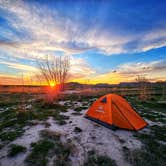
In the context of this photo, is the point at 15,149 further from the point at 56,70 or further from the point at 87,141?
the point at 56,70

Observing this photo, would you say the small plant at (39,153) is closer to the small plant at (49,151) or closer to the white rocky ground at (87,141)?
the small plant at (49,151)

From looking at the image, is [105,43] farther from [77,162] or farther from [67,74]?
[67,74]

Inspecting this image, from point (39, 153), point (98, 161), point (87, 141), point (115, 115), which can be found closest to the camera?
point (98, 161)

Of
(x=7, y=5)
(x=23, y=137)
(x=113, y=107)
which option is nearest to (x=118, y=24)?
(x=113, y=107)

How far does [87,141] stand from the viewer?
126 inches

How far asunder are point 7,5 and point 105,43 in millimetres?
7159

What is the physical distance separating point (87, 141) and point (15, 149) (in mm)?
1968

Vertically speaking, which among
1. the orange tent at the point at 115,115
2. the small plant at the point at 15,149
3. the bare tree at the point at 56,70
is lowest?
the small plant at the point at 15,149

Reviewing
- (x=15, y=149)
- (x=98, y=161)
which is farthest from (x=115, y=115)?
(x=15, y=149)

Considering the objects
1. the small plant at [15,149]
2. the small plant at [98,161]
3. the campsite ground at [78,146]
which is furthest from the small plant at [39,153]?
the small plant at [98,161]

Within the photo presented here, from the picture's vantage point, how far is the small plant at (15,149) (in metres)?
2.58

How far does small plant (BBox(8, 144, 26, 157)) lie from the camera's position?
8.47ft

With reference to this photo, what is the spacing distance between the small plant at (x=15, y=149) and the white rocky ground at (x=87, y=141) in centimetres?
11

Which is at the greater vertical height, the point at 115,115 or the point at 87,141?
the point at 115,115
